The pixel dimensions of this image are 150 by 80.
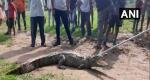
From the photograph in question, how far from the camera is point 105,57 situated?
955 centimetres

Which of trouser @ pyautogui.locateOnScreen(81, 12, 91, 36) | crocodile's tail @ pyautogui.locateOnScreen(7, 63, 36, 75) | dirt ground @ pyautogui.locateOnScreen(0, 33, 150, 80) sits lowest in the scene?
dirt ground @ pyautogui.locateOnScreen(0, 33, 150, 80)

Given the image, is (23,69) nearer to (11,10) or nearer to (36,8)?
(36,8)

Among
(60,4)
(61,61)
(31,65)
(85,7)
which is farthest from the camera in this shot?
(85,7)

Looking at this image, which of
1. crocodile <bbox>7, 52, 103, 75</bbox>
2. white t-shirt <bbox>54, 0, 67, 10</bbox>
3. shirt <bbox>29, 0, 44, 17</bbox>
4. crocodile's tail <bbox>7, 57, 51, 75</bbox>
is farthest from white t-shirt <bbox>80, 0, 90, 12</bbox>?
crocodile's tail <bbox>7, 57, 51, 75</bbox>

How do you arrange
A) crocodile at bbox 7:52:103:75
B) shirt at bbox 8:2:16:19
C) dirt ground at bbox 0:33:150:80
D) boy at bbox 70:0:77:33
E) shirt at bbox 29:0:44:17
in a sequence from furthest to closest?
1. boy at bbox 70:0:77:33
2. shirt at bbox 8:2:16:19
3. shirt at bbox 29:0:44:17
4. crocodile at bbox 7:52:103:75
5. dirt ground at bbox 0:33:150:80

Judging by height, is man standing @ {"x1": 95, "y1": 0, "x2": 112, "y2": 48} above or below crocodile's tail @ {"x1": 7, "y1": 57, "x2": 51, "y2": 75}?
above

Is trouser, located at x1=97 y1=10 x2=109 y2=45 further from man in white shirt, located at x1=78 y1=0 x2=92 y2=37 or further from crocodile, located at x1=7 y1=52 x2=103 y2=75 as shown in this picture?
crocodile, located at x1=7 y1=52 x2=103 y2=75

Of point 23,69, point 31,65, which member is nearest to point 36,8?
point 31,65

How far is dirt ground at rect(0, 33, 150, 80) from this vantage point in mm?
7867

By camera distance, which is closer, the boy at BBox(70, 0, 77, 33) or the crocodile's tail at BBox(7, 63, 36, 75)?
the crocodile's tail at BBox(7, 63, 36, 75)

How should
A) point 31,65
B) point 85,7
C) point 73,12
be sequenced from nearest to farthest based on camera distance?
point 31,65, point 85,7, point 73,12

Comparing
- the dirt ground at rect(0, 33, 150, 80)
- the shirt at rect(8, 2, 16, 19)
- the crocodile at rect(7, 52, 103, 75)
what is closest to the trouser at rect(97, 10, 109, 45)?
the dirt ground at rect(0, 33, 150, 80)

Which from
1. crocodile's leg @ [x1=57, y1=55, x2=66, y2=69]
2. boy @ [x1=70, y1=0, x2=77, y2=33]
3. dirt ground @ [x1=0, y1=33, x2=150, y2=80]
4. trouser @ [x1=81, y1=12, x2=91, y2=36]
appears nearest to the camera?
dirt ground @ [x1=0, y1=33, x2=150, y2=80]

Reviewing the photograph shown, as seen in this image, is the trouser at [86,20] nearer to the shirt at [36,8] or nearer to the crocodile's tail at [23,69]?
the shirt at [36,8]
